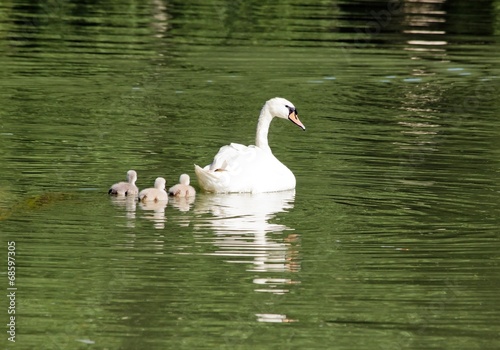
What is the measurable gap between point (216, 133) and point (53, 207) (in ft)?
15.8

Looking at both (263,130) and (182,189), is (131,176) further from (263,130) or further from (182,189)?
(263,130)

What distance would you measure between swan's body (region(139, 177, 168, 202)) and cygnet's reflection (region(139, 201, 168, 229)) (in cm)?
3

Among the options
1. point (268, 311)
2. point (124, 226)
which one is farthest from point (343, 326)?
point (124, 226)

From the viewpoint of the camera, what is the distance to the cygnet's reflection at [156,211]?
11.8m

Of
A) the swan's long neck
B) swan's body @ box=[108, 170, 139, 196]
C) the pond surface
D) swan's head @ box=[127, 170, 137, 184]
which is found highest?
the swan's long neck

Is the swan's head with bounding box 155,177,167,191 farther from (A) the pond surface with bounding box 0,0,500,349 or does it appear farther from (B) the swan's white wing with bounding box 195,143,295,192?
(B) the swan's white wing with bounding box 195,143,295,192

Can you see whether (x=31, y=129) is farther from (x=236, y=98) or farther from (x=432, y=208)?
(x=432, y=208)

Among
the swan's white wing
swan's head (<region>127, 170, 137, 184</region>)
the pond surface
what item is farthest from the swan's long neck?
swan's head (<region>127, 170, 137, 184</region>)

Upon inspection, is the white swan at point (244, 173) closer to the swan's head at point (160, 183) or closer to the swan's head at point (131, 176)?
the swan's head at point (160, 183)

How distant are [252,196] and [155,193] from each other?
3.99 feet

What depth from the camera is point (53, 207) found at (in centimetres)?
1224

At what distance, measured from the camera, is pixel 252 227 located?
1178 cm

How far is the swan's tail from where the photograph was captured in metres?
13.0

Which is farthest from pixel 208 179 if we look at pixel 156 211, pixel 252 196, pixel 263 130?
pixel 263 130
